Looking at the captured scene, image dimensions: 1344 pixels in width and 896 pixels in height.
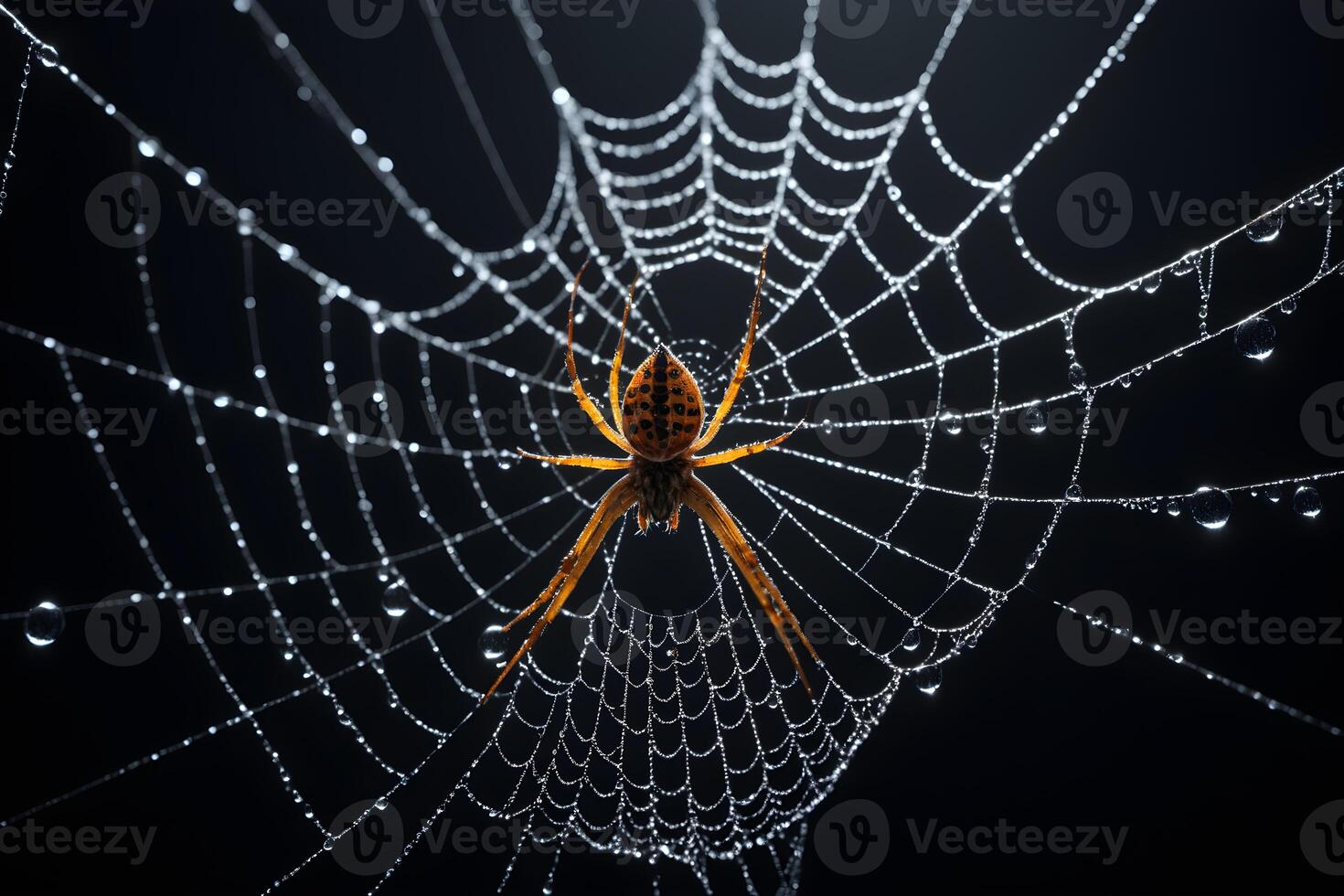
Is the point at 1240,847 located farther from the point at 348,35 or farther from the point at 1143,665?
the point at 348,35

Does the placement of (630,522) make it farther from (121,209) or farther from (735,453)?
(121,209)

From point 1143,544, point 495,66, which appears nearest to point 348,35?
point 495,66

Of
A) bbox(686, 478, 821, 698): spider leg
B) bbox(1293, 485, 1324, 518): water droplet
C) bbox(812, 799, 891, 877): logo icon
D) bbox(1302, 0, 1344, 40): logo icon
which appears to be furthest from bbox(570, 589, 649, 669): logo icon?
bbox(1302, 0, 1344, 40): logo icon

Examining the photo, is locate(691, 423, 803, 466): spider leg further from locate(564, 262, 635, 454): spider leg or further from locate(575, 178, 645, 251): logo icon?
locate(575, 178, 645, 251): logo icon

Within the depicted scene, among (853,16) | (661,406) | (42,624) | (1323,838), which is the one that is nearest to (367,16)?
(853,16)

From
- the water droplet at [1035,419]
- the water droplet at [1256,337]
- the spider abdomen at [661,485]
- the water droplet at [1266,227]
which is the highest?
the water droplet at [1266,227]

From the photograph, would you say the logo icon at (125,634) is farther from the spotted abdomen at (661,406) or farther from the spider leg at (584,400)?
the spotted abdomen at (661,406)

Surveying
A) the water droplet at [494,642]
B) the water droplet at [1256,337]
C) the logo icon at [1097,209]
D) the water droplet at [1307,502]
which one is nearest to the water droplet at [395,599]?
the water droplet at [494,642]
